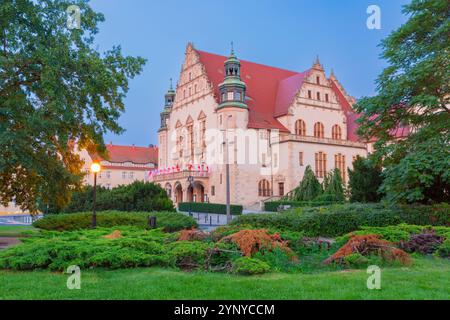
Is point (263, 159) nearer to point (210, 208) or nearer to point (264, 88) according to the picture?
point (264, 88)

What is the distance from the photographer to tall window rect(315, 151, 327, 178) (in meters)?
52.3

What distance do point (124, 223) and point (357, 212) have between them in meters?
9.95

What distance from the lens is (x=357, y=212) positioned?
17.0 meters

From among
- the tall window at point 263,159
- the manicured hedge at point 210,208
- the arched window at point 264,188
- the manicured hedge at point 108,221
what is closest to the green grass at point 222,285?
the manicured hedge at point 108,221

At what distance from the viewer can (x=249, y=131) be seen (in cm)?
4775

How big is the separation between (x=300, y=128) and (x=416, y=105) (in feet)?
113

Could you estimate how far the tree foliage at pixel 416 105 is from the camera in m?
16.3

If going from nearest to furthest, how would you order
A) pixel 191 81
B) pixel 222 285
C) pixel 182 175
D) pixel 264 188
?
pixel 222 285
pixel 264 188
pixel 182 175
pixel 191 81

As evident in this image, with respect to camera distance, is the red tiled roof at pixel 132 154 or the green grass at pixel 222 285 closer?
the green grass at pixel 222 285

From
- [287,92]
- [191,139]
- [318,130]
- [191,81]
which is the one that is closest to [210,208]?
[191,139]

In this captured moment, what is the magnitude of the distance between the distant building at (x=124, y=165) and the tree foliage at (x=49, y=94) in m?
55.4

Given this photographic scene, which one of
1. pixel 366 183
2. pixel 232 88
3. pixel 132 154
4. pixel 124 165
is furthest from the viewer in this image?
pixel 132 154

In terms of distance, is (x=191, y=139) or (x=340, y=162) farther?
(x=191, y=139)

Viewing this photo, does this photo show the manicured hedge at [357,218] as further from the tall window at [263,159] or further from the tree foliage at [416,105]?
A: the tall window at [263,159]
